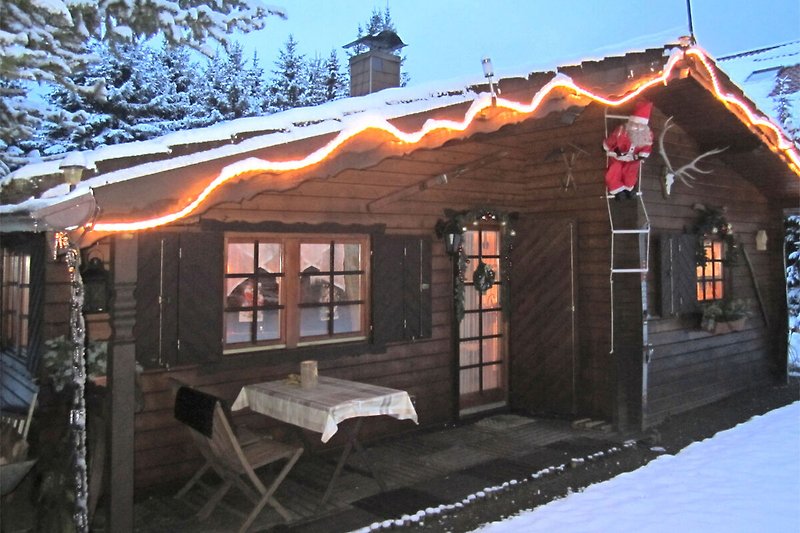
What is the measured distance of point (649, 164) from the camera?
6969 mm

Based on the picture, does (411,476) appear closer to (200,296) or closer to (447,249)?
(200,296)

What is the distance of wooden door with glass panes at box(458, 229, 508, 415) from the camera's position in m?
7.16

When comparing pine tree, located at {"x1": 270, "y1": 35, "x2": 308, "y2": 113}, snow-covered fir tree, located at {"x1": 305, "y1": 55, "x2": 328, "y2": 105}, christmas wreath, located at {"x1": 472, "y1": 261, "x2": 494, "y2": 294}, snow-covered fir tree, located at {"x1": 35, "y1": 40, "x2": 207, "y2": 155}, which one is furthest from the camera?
snow-covered fir tree, located at {"x1": 305, "y1": 55, "x2": 328, "y2": 105}

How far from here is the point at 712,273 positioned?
8148mm

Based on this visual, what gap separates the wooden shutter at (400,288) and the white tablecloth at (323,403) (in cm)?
130

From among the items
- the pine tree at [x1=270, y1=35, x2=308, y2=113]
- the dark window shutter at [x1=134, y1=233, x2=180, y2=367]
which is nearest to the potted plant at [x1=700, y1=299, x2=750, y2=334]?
the dark window shutter at [x1=134, y1=233, x2=180, y2=367]

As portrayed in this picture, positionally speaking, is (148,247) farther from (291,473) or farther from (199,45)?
(291,473)

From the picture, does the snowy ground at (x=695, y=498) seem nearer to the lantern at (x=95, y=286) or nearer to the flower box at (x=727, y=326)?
the flower box at (x=727, y=326)

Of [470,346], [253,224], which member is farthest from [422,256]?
[253,224]

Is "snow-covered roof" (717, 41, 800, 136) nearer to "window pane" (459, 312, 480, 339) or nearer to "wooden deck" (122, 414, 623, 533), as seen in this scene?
"window pane" (459, 312, 480, 339)

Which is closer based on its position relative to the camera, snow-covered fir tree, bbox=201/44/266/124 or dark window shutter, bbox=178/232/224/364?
dark window shutter, bbox=178/232/224/364

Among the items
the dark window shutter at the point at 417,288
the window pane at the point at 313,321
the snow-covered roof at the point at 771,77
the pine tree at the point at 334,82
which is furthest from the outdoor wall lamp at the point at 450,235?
the pine tree at the point at 334,82

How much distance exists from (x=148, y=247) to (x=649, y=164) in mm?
4896

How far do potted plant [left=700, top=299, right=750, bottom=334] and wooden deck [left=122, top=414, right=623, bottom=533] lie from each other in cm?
209
